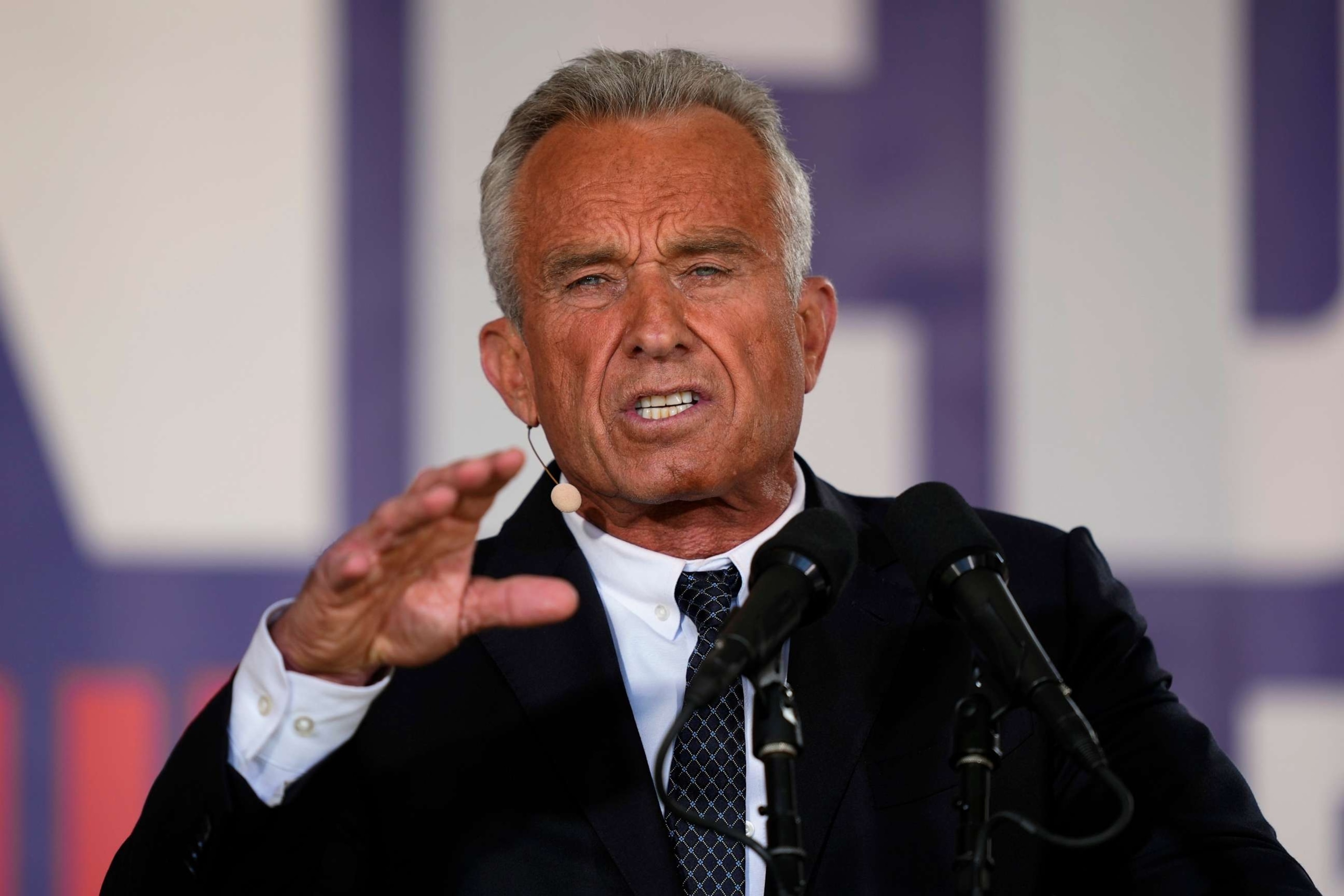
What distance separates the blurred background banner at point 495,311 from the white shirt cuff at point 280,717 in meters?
1.36

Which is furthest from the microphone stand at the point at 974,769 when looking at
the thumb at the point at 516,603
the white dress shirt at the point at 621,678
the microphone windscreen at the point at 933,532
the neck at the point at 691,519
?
the neck at the point at 691,519

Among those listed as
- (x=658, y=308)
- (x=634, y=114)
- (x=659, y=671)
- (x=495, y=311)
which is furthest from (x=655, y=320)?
(x=495, y=311)

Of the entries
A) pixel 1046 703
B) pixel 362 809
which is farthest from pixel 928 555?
pixel 362 809

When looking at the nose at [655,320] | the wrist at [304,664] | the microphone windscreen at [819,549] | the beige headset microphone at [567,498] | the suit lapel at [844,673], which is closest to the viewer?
the microphone windscreen at [819,549]

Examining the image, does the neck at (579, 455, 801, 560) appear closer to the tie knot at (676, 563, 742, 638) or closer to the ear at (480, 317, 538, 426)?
the tie knot at (676, 563, 742, 638)

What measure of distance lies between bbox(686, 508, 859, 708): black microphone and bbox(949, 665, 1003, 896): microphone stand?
162 millimetres

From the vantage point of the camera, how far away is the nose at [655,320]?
1.95 metres

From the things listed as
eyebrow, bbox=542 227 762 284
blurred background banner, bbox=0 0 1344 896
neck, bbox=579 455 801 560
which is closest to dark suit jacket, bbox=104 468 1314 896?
neck, bbox=579 455 801 560

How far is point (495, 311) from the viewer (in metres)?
2.94

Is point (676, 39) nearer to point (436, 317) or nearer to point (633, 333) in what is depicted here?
point (436, 317)

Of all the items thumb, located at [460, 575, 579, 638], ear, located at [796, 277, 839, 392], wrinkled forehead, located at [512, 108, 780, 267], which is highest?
wrinkled forehead, located at [512, 108, 780, 267]

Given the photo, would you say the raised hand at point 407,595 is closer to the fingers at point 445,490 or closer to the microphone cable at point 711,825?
the fingers at point 445,490

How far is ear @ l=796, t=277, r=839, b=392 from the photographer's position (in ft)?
7.54

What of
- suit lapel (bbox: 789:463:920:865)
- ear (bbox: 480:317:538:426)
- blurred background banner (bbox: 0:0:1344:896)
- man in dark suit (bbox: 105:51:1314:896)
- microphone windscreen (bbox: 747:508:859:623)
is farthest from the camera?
blurred background banner (bbox: 0:0:1344:896)
